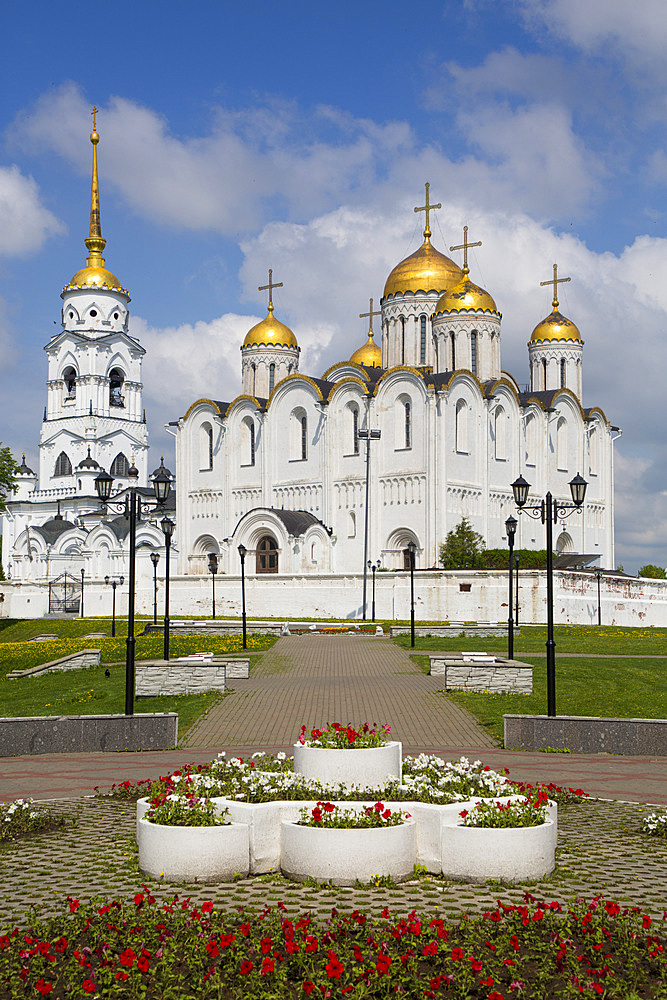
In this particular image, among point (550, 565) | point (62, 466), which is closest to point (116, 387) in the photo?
point (62, 466)

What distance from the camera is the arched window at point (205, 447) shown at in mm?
57781

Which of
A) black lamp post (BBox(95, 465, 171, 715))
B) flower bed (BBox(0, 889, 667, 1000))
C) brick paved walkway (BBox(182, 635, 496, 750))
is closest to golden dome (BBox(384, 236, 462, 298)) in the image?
brick paved walkway (BBox(182, 635, 496, 750))

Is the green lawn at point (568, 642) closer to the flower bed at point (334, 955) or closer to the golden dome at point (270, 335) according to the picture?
the flower bed at point (334, 955)

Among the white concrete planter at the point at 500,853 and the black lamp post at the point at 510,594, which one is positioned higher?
the black lamp post at the point at 510,594

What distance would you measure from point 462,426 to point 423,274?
1017cm

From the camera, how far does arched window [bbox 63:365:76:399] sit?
7456cm

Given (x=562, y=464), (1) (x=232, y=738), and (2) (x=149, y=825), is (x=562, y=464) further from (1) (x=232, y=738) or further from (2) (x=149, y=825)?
(2) (x=149, y=825)

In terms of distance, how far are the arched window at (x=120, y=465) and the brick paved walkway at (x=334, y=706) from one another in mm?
54671

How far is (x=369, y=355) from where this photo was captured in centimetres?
6003

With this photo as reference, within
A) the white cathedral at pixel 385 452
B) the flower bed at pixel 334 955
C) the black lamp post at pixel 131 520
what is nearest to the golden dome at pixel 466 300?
the white cathedral at pixel 385 452

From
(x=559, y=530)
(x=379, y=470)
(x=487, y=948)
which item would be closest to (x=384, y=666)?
(x=487, y=948)

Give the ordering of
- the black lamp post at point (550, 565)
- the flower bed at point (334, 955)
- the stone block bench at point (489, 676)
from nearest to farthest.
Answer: the flower bed at point (334, 955) → the black lamp post at point (550, 565) → the stone block bench at point (489, 676)

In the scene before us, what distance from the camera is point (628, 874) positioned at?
6.68 metres

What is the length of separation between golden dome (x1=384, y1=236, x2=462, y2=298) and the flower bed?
5039 cm
